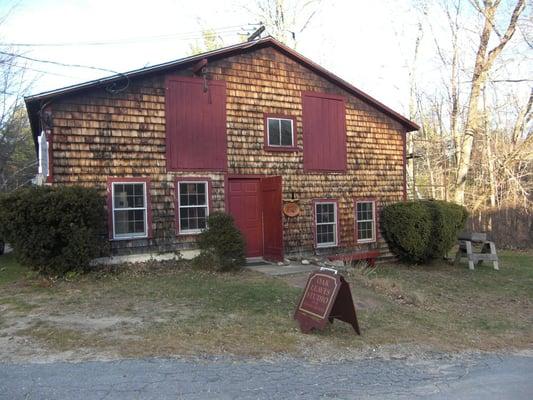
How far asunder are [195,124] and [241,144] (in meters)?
1.43

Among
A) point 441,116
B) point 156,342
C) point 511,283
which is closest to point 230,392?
point 156,342

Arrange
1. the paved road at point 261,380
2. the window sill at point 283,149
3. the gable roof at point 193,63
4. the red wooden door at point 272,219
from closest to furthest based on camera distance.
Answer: the paved road at point 261,380 → the gable roof at point 193,63 → the red wooden door at point 272,219 → the window sill at point 283,149

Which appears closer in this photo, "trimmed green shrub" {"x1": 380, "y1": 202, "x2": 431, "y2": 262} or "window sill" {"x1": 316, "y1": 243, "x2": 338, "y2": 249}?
"trimmed green shrub" {"x1": 380, "y1": 202, "x2": 431, "y2": 262}

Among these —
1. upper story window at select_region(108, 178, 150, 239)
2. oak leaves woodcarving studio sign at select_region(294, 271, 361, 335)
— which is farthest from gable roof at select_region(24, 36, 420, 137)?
oak leaves woodcarving studio sign at select_region(294, 271, 361, 335)

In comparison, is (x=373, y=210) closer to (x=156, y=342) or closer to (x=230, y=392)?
(x=156, y=342)

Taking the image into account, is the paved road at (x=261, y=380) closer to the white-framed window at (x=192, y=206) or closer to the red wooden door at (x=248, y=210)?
the white-framed window at (x=192, y=206)

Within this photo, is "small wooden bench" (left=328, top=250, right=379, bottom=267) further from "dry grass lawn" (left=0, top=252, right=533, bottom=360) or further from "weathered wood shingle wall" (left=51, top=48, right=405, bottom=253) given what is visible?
"dry grass lawn" (left=0, top=252, right=533, bottom=360)

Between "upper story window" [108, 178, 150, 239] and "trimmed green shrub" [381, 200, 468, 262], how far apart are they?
7.18m

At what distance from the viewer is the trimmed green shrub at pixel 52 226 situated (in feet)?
31.7

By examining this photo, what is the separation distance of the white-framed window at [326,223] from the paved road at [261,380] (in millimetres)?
8900

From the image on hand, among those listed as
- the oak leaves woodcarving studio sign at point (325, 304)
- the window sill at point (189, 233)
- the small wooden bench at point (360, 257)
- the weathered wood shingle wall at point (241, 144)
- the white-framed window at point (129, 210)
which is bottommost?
the small wooden bench at point (360, 257)

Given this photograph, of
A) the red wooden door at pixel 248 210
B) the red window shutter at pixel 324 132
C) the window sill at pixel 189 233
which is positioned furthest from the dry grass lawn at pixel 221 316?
the red window shutter at pixel 324 132

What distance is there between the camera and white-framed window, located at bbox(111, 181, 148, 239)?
11477 millimetres

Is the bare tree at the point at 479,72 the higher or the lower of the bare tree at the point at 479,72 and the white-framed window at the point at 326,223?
the higher
